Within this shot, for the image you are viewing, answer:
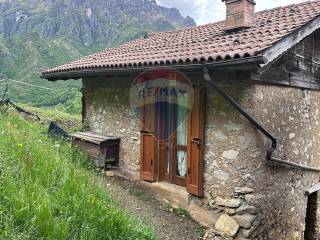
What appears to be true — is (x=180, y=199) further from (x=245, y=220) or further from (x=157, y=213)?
(x=245, y=220)

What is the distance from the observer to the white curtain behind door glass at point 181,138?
6.61 m

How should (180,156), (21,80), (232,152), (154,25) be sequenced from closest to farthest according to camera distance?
(232,152)
(180,156)
(21,80)
(154,25)

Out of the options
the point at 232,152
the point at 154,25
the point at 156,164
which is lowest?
the point at 156,164

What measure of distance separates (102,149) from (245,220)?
11.9 feet

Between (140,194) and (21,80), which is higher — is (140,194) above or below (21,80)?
below

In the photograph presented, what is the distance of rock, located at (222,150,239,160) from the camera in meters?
5.56

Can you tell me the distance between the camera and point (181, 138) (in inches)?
264

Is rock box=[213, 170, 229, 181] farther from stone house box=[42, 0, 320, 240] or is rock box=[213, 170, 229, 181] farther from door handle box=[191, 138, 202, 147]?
door handle box=[191, 138, 202, 147]

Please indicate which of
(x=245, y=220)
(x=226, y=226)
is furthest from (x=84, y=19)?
(x=245, y=220)

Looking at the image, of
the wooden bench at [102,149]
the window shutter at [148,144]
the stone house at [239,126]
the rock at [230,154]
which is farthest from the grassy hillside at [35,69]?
the rock at [230,154]

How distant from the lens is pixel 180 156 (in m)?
6.73

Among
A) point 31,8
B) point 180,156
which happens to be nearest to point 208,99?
point 180,156

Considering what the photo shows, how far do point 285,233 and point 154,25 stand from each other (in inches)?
2680

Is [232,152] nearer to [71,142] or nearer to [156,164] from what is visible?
[156,164]
